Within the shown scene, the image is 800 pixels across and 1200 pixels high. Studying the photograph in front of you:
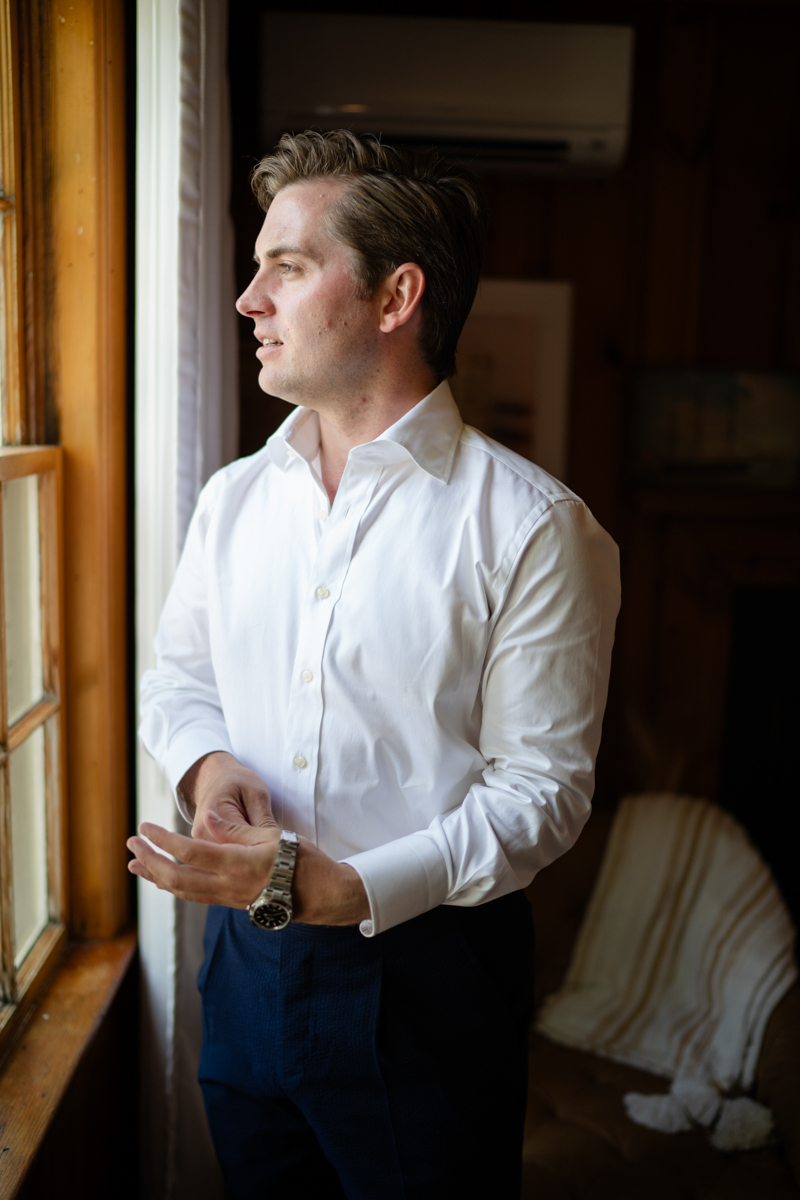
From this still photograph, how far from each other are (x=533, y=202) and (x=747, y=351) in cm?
68

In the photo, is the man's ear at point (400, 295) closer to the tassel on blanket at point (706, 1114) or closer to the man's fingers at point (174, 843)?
the man's fingers at point (174, 843)

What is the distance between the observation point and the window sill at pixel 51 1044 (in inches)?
40.1

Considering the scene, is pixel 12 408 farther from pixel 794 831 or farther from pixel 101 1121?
pixel 794 831

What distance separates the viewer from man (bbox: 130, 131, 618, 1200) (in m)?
0.94

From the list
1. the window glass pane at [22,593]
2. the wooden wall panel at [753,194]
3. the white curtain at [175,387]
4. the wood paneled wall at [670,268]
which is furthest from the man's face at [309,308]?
the wooden wall panel at [753,194]

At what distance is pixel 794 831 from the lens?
2.43 m

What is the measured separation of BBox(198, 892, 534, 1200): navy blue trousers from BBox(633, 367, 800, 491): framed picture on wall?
1.52 metres

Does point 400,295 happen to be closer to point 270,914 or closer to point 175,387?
point 175,387

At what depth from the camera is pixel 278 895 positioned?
0.82 m

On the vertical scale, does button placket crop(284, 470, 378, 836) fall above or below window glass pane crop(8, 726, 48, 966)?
above

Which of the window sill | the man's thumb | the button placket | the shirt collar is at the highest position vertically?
the shirt collar

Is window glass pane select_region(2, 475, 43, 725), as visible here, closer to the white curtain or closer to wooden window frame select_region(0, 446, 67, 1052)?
wooden window frame select_region(0, 446, 67, 1052)

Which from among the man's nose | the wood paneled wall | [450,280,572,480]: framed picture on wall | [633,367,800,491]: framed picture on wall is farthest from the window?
[633,367,800,491]: framed picture on wall

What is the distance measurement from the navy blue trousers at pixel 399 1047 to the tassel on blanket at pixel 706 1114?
28.8 inches
